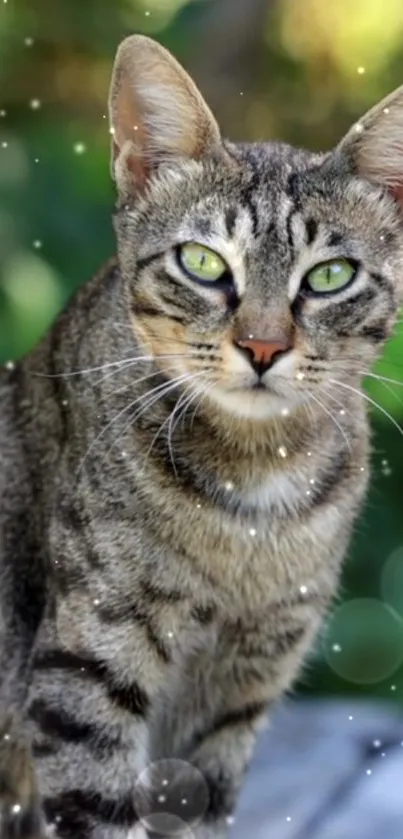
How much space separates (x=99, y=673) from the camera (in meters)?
0.99

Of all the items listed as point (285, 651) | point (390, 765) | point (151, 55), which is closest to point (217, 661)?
point (285, 651)

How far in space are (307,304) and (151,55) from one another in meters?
0.19

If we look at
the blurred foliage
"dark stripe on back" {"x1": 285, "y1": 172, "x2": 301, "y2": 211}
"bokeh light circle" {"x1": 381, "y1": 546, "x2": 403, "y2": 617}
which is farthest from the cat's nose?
"bokeh light circle" {"x1": 381, "y1": 546, "x2": 403, "y2": 617}

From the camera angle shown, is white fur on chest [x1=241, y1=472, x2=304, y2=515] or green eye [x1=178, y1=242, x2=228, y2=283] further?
white fur on chest [x1=241, y1=472, x2=304, y2=515]

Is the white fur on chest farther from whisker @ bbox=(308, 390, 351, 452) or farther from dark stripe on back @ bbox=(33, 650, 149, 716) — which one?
dark stripe on back @ bbox=(33, 650, 149, 716)

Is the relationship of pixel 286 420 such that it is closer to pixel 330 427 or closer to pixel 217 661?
pixel 330 427

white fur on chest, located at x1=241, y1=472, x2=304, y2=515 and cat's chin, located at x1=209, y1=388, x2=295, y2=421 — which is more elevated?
cat's chin, located at x1=209, y1=388, x2=295, y2=421

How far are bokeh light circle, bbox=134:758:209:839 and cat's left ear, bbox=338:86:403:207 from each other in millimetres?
500

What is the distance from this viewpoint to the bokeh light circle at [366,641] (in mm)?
1563

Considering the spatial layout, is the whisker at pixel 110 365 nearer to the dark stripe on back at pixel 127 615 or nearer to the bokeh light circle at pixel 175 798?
the dark stripe on back at pixel 127 615

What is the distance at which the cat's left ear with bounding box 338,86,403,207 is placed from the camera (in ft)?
3.07

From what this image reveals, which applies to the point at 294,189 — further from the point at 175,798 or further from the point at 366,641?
the point at 366,641

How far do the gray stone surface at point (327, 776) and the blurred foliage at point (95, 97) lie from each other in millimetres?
261

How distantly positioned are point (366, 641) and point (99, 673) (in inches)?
25.0
